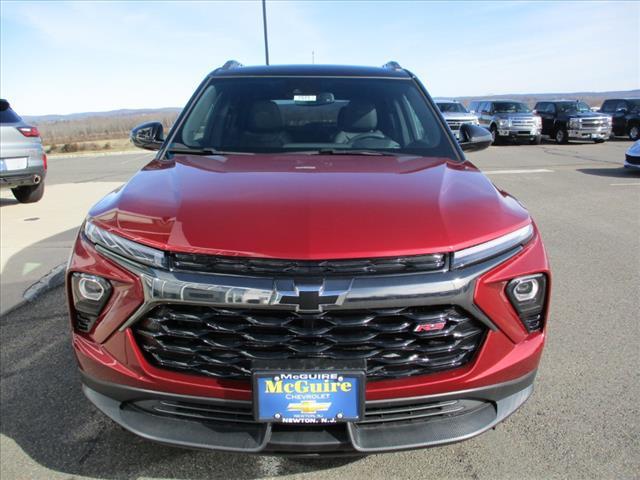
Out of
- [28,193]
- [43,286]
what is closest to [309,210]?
[43,286]

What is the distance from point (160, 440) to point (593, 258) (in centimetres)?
498

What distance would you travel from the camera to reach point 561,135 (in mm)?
22266

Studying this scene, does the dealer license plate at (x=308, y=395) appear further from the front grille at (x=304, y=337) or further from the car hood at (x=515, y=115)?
the car hood at (x=515, y=115)

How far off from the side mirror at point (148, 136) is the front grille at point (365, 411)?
87.6 inches

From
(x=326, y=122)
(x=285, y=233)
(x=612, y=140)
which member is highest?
(x=326, y=122)

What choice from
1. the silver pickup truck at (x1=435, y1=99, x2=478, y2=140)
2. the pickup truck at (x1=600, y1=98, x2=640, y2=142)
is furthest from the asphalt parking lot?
the pickup truck at (x1=600, y1=98, x2=640, y2=142)

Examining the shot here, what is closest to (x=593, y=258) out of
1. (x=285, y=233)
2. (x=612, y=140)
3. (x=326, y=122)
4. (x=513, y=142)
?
(x=326, y=122)

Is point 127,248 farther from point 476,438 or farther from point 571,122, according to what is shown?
point 571,122

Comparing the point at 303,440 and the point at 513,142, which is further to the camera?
the point at 513,142

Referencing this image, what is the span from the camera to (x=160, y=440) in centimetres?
194

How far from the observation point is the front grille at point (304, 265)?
183 cm

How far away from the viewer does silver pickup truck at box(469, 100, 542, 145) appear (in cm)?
2150

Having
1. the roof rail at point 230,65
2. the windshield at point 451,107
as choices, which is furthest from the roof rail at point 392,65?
the windshield at point 451,107

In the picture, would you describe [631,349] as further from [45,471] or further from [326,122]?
[45,471]
